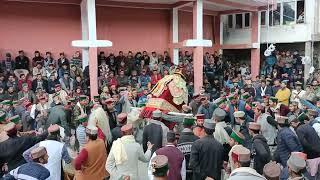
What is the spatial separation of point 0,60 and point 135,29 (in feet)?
20.2

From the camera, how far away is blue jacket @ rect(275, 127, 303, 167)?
21.0ft

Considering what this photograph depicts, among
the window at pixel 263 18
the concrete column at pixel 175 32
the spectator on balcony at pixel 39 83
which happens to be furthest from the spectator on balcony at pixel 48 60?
the window at pixel 263 18

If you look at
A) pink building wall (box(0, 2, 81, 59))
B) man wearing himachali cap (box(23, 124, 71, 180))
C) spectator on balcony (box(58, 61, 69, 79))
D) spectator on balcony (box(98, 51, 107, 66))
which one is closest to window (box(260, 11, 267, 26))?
spectator on balcony (box(98, 51, 107, 66))

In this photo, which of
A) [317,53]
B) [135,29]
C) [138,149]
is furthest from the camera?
[317,53]

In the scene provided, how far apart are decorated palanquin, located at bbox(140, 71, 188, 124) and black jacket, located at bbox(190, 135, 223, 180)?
3133 mm

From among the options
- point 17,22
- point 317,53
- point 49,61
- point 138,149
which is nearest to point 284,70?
point 317,53

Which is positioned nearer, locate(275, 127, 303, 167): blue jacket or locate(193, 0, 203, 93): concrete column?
locate(275, 127, 303, 167): blue jacket

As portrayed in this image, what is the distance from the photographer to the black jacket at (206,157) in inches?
223

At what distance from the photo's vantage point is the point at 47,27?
51.8ft

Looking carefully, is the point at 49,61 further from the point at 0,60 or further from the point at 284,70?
the point at 284,70

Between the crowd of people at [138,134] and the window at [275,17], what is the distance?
7.78 metres

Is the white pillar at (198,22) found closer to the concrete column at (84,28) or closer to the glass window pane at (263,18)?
the concrete column at (84,28)

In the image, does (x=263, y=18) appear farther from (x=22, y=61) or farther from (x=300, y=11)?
(x=22, y=61)

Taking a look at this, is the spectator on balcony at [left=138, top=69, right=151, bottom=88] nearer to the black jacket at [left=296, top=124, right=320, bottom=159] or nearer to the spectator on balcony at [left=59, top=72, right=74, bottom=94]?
the spectator on balcony at [left=59, top=72, right=74, bottom=94]
